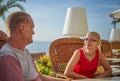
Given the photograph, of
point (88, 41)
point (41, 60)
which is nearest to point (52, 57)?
point (88, 41)

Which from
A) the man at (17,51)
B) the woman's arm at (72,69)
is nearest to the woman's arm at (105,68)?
the woman's arm at (72,69)

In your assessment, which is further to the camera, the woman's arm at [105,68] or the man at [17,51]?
the woman's arm at [105,68]

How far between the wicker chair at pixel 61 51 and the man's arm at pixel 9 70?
5.44ft

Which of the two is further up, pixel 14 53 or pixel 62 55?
pixel 14 53

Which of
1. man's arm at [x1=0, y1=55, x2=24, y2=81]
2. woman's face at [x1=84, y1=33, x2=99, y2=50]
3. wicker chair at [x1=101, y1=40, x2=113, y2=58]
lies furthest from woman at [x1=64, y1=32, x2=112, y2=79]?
wicker chair at [x1=101, y1=40, x2=113, y2=58]

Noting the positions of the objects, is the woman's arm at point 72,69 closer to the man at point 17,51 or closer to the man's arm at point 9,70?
the man at point 17,51

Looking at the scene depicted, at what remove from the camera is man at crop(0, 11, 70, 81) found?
5.32 ft

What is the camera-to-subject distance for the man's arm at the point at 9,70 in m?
1.60

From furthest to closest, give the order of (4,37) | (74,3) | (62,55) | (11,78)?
(74,3) → (62,55) → (4,37) → (11,78)

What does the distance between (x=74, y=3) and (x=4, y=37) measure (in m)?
14.2

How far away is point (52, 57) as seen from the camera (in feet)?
11.0

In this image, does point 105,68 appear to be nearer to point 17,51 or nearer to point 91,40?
point 91,40

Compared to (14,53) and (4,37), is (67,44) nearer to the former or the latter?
(4,37)

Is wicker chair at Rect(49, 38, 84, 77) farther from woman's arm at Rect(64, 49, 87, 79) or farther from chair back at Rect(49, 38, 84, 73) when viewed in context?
woman's arm at Rect(64, 49, 87, 79)
